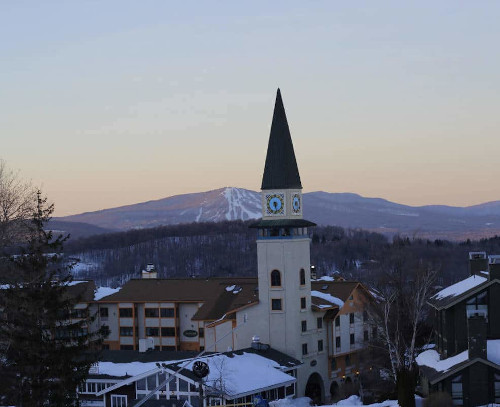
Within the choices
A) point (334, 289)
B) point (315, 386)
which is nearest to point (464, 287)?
point (315, 386)

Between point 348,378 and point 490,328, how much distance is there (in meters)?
23.9

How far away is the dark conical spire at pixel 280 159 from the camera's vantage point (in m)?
62.3

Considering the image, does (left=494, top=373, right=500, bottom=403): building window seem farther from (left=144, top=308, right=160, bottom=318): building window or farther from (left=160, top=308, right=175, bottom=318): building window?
(left=144, top=308, right=160, bottom=318): building window

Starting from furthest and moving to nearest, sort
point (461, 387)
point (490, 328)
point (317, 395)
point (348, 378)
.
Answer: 1. point (348, 378)
2. point (317, 395)
3. point (490, 328)
4. point (461, 387)

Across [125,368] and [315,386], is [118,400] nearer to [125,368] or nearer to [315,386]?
[125,368]

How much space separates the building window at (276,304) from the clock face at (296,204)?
598 centimetres

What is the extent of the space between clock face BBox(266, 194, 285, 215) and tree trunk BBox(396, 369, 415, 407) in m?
23.3

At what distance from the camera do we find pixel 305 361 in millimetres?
61562

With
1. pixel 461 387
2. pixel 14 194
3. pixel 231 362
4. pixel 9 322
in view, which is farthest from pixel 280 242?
pixel 9 322

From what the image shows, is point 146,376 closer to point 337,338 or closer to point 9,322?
point 9,322

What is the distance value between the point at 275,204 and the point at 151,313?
69.9ft

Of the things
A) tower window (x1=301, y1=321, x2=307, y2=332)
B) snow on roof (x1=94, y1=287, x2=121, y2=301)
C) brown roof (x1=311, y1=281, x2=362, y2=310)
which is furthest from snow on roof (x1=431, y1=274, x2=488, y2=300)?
snow on roof (x1=94, y1=287, x2=121, y2=301)

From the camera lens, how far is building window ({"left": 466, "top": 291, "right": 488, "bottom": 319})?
43.9m

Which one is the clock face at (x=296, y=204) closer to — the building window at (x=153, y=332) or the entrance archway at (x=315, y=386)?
the entrance archway at (x=315, y=386)
